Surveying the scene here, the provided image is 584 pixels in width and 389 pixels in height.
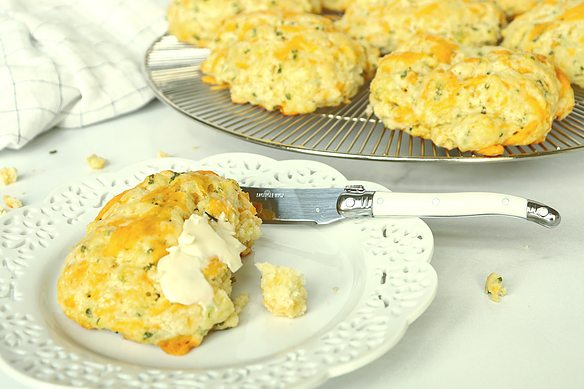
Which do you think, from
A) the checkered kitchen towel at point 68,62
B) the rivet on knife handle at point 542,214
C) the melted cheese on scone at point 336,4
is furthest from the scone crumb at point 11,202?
the melted cheese on scone at point 336,4

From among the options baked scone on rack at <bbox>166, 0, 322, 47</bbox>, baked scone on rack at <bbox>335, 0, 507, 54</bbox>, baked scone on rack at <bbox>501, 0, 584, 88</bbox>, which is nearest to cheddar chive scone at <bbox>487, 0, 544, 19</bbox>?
baked scone on rack at <bbox>335, 0, 507, 54</bbox>

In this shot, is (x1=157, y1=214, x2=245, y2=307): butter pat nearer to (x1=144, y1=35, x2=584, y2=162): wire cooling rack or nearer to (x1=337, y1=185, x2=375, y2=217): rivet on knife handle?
(x1=337, y1=185, x2=375, y2=217): rivet on knife handle

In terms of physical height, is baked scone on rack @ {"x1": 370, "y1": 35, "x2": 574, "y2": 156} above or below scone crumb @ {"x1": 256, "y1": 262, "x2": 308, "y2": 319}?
above

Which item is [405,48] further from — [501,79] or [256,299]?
[256,299]

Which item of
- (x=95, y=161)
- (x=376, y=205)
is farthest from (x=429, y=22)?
(x=95, y=161)

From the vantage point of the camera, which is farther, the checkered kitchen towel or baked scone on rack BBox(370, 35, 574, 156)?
the checkered kitchen towel
